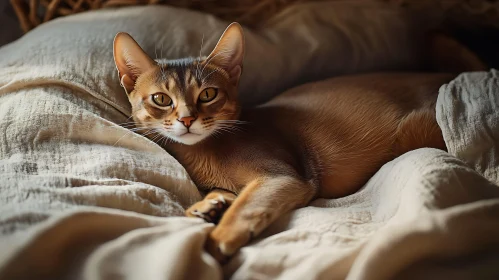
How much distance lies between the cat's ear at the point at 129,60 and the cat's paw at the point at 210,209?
14.3 inches

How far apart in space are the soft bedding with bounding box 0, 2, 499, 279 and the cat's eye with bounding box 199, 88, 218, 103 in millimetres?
155

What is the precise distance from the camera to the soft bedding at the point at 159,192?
81cm

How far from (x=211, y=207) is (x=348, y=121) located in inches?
18.6

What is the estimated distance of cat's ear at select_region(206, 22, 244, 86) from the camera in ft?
4.00

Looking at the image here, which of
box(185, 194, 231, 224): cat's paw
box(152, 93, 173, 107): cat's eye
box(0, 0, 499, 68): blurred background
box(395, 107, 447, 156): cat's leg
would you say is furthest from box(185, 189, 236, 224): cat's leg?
box(0, 0, 499, 68): blurred background

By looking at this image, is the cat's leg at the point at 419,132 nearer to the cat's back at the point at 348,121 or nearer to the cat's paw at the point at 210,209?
the cat's back at the point at 348,121

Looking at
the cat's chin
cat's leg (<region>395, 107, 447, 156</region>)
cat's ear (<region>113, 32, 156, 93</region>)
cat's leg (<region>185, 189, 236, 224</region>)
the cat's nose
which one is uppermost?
cat's ear (<region>113, 32, 156, 93</region>)

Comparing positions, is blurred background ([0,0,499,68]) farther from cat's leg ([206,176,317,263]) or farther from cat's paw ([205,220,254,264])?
cat's paw ([205,220,254,264])

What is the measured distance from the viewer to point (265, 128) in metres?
1.29

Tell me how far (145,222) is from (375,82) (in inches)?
31.5

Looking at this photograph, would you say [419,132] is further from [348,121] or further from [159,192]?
[159,192]

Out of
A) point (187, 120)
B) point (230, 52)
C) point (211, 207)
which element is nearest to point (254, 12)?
point (230, 52)

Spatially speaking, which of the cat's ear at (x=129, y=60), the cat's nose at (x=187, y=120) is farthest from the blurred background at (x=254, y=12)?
the cat's nose at (x=187, y=120)

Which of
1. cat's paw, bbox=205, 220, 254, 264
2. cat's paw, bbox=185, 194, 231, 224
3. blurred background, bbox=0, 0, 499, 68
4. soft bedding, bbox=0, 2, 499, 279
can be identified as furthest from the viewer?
blurred background, bbox=0, 0, 499, 68
